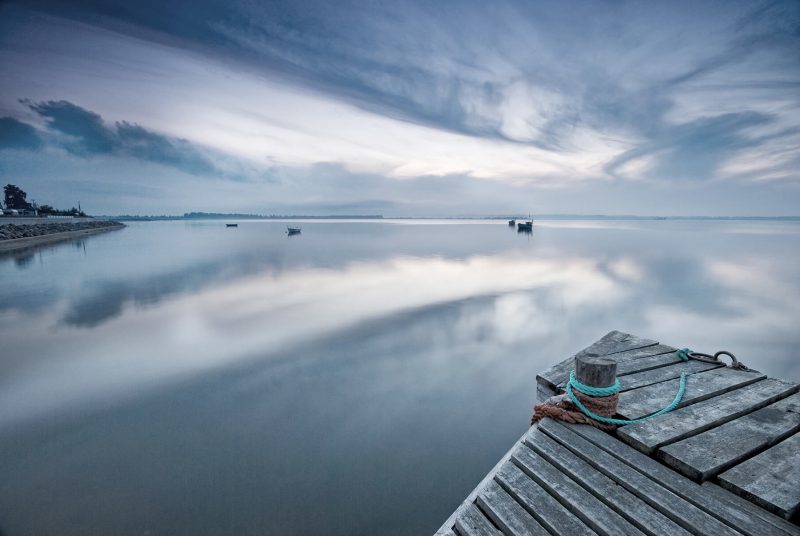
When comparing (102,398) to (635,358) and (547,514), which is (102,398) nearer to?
(547,514)

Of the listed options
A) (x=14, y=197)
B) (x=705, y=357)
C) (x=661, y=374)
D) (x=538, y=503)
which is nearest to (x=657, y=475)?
(x=538, y=503)

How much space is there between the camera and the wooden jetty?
258 cm

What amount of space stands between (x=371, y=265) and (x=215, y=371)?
61.0 feet

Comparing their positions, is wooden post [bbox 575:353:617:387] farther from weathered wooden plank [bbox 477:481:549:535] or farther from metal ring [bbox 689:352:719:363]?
metal ring [bbox 689:352:719:363]

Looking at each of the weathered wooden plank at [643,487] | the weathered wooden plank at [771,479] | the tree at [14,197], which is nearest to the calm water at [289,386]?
the weathered wooden plank at [643,487]

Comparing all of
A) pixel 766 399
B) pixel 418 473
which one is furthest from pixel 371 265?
pixel 766 399

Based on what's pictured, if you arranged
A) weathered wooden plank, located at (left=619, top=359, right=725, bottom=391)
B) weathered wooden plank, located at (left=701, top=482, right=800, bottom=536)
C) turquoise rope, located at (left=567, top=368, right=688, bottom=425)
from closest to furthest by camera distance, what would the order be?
weathered wooden plank, located at (left=701, top=482, right=800, bottom=536)
turquoise rope, located at (left=567, top=368, right=688, bottom=425)
weathered wooden plank, located at (left=619, top=359, right=725, bottom=391)

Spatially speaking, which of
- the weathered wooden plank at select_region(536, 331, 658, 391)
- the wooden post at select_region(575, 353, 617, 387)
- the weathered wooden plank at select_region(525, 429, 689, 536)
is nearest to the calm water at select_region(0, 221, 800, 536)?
the weathered wooden plank at select_region(536, 331, 658, 391)

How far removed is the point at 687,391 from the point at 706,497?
6.94ft

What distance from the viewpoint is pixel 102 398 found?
709cm

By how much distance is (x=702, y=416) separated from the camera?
3791 millimetres

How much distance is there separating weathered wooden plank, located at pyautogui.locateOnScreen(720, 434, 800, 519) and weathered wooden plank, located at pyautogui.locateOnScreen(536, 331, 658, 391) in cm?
180

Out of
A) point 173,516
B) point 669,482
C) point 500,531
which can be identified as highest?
point 669,482

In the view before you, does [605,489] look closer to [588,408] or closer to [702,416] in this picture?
[588,408]
